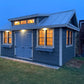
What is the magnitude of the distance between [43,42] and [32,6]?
220 feet

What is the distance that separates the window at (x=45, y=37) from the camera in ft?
18.8

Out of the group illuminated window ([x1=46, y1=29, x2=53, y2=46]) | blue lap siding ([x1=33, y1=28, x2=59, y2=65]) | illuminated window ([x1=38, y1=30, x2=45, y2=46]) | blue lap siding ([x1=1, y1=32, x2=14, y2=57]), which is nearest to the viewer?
blue lap siding ([x1=33, y1=28, x2=59, y2=65])

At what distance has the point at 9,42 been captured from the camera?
7820 millimetres

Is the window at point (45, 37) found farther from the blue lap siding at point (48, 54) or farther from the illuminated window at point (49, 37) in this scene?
the blue lap siding at point (48, 54)

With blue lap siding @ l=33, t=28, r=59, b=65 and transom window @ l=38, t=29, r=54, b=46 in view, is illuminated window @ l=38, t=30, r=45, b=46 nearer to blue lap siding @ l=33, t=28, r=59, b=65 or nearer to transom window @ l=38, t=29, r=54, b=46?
transom window @ l=38, t=29, r=54, b=46

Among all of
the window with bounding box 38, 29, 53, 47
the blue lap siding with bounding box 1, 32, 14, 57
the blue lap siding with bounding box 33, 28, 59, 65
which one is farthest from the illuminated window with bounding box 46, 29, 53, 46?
the blue lap siding with bounding box 1, 32, 14, 57

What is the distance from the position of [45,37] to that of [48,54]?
3.91 ft

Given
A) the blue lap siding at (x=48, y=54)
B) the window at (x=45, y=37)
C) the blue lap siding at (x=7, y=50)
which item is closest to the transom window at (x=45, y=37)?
the window at (x=45, y=37)

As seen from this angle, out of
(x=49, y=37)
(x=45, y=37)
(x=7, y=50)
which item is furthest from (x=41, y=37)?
(x=7, y=50)

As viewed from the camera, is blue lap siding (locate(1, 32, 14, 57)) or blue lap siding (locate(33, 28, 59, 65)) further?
blue lap siding (locate(1, 32, 14, 57))

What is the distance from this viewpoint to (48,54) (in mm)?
5676

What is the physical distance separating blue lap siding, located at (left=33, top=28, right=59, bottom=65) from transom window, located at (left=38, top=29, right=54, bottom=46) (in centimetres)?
34

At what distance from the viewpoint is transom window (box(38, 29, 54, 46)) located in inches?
225

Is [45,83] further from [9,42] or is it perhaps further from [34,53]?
[9,42]
